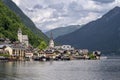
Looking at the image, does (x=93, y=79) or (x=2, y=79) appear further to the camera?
(x=93, y=79)

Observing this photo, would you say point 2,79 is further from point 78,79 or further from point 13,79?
point 78,79

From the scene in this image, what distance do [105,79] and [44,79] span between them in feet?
39.2

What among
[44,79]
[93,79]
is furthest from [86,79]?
[44,79]

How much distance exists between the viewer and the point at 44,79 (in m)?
86.6

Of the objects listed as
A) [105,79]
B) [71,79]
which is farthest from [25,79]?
[105,79]

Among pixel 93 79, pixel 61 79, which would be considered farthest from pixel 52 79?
pixel 93 79

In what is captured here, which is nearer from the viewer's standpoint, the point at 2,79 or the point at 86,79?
the point at 2,79

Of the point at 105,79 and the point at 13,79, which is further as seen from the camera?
the point at 105,79

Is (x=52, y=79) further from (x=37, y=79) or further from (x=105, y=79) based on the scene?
(x=105, y=79)

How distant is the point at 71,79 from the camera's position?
291 ft

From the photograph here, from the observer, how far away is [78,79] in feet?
289

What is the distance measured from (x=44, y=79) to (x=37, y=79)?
5.59ft

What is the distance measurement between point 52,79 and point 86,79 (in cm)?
643

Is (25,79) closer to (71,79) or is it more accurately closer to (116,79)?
(71,79)
